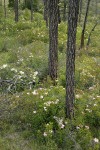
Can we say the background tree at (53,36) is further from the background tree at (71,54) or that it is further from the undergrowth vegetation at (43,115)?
the background tree at (71,54)

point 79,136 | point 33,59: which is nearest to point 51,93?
point 79,136

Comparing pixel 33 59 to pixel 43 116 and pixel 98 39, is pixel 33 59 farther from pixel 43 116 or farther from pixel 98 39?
pixel 98 39

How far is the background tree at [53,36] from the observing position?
9.22 metres

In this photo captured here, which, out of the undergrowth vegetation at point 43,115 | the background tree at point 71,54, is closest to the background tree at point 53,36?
the undergrowth vegetation at point 43,115

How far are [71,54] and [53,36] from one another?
3.11 metres

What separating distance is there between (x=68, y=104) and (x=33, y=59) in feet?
14.9

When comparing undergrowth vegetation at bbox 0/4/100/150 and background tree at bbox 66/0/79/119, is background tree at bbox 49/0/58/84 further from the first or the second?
background tree at bbox 66/0/79/119

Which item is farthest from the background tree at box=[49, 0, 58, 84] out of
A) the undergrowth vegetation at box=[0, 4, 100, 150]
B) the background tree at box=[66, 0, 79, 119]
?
the background tree at box=[66, 0, 79, 119]

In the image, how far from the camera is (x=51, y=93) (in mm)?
7840

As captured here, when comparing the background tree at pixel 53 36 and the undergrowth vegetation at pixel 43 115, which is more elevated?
the background tree at pixel 53 36

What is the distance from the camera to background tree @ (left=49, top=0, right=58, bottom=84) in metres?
9.22

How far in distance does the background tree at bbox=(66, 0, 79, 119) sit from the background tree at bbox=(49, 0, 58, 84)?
2904 millimetres

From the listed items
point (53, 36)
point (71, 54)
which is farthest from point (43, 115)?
point (53, 36)

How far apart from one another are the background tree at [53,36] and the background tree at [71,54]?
9.53 feet
